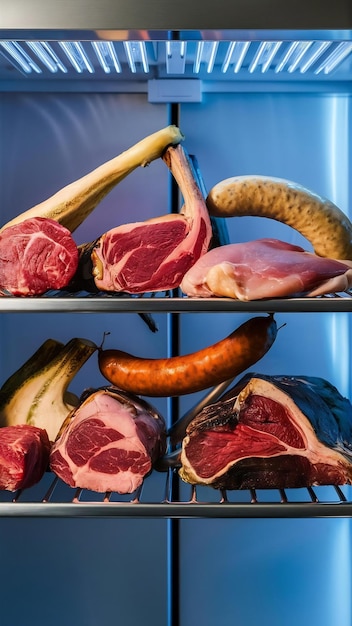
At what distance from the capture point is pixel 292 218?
1.64m

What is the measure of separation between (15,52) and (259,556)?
1.38 m

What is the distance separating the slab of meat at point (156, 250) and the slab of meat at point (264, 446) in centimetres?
27

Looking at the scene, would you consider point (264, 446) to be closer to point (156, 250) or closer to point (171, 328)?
point (156, 250)

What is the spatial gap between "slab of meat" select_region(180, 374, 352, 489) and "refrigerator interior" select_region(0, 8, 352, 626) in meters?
0.47

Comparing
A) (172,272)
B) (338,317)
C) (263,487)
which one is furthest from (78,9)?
(338,317)

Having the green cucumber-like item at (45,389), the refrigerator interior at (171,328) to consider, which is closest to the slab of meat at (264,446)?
the green cucumber-like item at (45,389)

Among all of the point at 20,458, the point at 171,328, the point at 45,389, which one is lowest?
the point at 20,458

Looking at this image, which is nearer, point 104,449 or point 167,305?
point 167,305

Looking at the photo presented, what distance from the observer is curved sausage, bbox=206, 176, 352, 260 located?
5.33 feet

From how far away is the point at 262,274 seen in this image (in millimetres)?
1475

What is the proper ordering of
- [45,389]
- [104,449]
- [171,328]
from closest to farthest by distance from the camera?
1. [104,449]
2. [45,389]
3. [171,328]

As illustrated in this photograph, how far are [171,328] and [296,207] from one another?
0.59m

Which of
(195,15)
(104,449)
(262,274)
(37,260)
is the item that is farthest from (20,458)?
(195,15)

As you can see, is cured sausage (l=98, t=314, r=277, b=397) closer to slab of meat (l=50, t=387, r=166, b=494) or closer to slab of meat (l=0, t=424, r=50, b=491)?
slab of meat (l=50, t=387, r=166, b=494)
